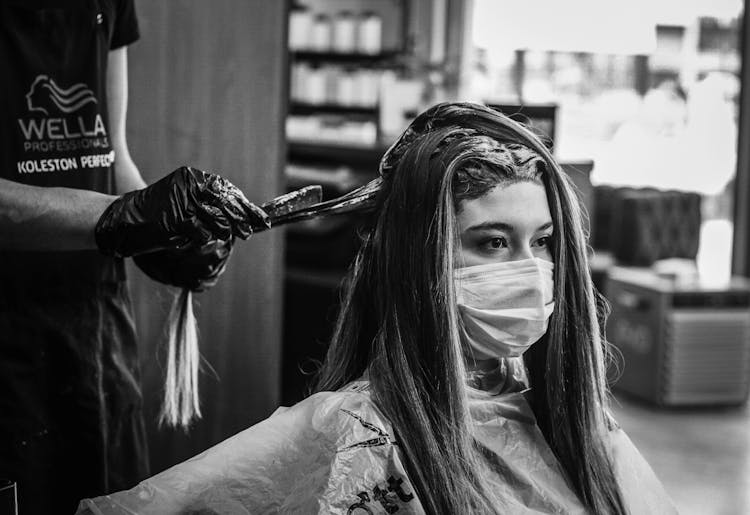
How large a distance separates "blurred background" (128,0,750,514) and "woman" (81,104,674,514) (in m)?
0.20

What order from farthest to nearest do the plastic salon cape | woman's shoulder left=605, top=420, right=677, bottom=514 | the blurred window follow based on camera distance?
the blurred window, woman's shoulder left=605, top=420, right=677, bottom=514, the plastic salon cape

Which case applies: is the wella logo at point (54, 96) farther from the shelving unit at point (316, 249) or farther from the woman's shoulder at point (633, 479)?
the shelving unit at point (316, 249)

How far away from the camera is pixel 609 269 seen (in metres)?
6.71

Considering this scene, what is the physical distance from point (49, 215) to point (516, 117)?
34.7 inches

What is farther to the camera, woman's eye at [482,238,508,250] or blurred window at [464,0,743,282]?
blurred window at [464,0,743,282]

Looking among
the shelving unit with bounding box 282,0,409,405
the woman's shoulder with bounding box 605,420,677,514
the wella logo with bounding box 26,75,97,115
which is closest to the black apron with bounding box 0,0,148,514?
the wella logo with bounding box 26,75,97,115

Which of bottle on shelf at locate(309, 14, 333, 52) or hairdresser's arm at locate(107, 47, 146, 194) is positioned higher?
bottle on shelf at locate(309, 14, 333, 52)

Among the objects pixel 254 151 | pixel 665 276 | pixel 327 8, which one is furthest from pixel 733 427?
pixel 327 8

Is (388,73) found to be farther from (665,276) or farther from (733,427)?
(733,427)

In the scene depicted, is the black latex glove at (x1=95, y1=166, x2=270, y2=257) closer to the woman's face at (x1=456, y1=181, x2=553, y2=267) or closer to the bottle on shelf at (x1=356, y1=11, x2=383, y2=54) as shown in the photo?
the woman's face at (x1=456, y1=181, x2=553, y2=267)

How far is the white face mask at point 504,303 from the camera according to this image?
1439mm

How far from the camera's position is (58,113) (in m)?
1.66

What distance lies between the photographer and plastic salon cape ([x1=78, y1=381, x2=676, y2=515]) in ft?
4.21

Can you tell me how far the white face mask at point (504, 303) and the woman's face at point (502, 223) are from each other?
2 centimetres
